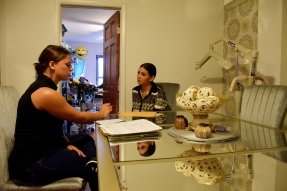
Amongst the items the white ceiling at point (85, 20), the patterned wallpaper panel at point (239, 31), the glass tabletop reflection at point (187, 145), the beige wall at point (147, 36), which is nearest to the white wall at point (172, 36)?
the beige wall at point (147, 36)

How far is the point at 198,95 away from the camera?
1.20m

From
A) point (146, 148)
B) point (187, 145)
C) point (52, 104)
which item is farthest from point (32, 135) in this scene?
point (187, 145)

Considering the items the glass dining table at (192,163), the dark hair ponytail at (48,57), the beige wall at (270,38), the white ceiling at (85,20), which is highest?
the white ceiling at (85,20)

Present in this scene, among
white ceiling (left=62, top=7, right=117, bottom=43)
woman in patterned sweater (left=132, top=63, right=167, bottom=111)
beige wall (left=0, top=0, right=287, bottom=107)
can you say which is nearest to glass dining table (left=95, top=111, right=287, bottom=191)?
woman in patterned sweater (left=132, top=63, right=167, bottom=111)

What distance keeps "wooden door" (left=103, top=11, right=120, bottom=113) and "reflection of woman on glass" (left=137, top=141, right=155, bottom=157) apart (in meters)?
2.21

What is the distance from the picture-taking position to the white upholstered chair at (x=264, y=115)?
1.14 meters

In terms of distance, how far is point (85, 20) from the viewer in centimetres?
559

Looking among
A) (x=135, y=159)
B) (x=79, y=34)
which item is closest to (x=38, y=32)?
(x=135, y=159)

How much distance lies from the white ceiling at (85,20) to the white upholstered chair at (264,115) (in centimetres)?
274

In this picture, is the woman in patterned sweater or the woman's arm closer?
the woman's arm

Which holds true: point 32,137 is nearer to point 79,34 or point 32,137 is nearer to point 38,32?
point 38,32

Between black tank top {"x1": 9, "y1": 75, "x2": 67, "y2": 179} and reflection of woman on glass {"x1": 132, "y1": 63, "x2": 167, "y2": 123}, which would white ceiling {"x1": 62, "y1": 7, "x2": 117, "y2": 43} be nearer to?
reflection of woman on glass {"x1": 132, "y1": 63, "x2": 167, "y2": 123}

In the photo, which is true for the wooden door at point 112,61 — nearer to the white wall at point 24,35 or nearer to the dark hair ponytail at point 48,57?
the white wall at point 24,35

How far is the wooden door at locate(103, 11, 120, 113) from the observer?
3275 millimetres
